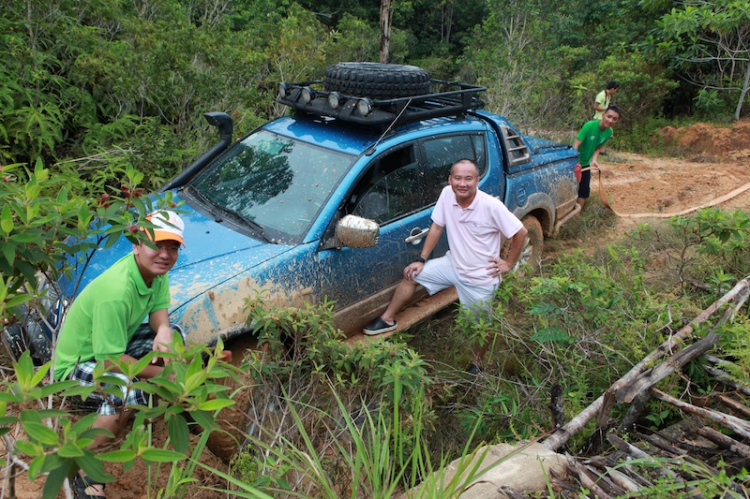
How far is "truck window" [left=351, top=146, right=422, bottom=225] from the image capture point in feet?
12.4

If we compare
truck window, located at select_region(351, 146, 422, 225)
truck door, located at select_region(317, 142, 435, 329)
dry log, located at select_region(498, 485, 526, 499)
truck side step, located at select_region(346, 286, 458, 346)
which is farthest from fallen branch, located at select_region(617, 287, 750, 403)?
truck window, located at select_region(351, 146, 422, 225)

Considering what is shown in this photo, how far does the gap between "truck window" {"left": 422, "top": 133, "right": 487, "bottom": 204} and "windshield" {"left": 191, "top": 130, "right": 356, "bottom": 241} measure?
73cm

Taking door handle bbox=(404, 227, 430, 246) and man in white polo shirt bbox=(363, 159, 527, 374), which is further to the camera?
door handle bbox=(404, 227, 430, 246)

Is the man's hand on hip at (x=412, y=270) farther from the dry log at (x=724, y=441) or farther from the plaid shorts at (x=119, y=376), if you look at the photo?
the dry log at (x=724, y=441)

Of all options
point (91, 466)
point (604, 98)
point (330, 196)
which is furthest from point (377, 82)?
point (604, 98)

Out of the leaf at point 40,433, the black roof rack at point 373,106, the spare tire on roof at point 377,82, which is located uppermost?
the spare tire on roof at point 377,82

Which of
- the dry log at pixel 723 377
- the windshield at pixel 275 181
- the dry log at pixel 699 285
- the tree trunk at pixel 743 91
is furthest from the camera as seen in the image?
the tree trunk at pixel 743 91

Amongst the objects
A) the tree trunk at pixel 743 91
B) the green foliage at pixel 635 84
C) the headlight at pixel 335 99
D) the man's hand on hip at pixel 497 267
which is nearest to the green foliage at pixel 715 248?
the man's hand on hip at pixel 497 267

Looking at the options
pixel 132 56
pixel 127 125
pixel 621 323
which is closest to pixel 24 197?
pixel 621 323

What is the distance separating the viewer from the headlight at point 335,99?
389 centimetres

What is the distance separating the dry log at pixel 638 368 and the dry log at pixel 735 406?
1.18ft

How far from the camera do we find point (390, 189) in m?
3.95

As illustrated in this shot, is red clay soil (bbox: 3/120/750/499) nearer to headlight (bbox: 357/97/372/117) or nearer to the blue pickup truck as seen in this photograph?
the blue pickup truck

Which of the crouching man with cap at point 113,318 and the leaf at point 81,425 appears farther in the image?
the crouching man with cap at point 113,318
